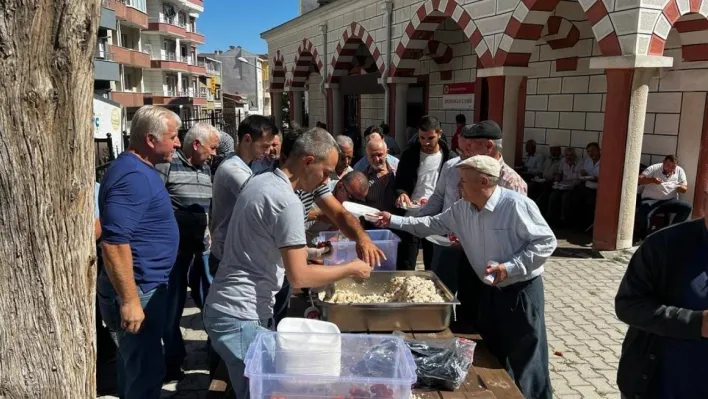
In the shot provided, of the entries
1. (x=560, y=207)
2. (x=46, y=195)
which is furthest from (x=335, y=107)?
(x=46, y=195)

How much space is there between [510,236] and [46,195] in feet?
7.46

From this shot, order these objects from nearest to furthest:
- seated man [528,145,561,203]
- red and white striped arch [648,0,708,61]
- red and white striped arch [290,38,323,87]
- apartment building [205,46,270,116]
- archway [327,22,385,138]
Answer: red and white striped arch [648,0,708,61], seated man [528,145,561,203], archway [327,22,385,138], red and white striped arch [290,38,323,87], apartment building [205,46,270,116]

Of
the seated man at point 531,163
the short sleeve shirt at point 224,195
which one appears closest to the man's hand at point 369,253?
the short sleeve shirt at point 224,195

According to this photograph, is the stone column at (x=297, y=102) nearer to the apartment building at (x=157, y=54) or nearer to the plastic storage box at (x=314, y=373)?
the apartment building at (x=157, y=54)

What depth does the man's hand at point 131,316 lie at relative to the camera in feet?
8.27

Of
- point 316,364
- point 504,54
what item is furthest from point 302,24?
point 316,364

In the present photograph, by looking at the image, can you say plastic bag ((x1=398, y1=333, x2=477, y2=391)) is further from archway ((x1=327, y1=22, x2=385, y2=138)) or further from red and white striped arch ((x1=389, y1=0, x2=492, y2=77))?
archway ((x1=327, y1=22, x2=385, y2=138))

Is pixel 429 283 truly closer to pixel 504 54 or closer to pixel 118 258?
pixel 118 258

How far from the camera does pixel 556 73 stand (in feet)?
33.4

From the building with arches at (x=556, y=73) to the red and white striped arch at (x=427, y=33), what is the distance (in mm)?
27

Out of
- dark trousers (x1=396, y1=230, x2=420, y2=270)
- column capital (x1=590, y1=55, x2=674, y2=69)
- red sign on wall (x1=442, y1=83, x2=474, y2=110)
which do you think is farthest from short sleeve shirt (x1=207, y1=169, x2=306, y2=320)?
red sign on wall (x1=442, y1=83, x2=474, y2=110)

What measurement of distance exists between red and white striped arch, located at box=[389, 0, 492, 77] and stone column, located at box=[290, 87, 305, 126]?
7.99m

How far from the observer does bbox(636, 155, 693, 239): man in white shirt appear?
24.8 ft

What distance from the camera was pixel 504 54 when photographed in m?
8.48
